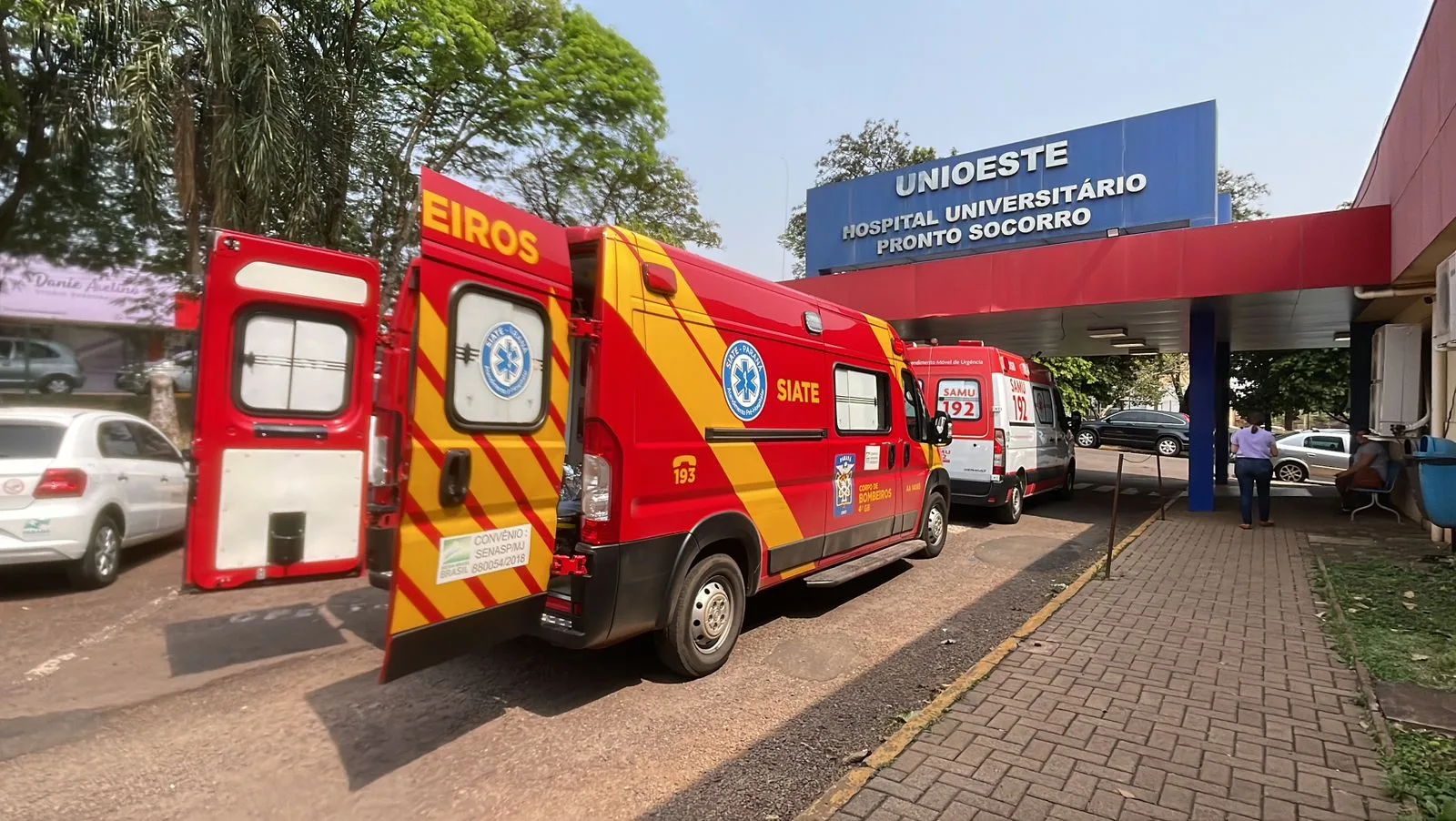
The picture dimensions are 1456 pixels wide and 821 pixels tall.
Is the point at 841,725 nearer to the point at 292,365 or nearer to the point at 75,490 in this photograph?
the point at 292,365

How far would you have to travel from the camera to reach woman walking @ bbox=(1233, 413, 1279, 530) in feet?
33.2

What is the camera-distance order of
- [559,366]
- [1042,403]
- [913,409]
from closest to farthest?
[559,366], [913,409], [1042,403]

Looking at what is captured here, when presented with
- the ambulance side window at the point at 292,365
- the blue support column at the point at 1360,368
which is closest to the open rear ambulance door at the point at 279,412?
the ambulance side window at the point at 292,365

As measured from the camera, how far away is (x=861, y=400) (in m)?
6.58

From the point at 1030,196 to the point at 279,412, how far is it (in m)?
13.0

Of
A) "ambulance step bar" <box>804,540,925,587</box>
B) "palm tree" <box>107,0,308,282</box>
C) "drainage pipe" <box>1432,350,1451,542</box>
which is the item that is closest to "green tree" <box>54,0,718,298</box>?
"palm tree" <box>107,0,308,282</box>

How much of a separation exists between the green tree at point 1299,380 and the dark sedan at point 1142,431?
217cm

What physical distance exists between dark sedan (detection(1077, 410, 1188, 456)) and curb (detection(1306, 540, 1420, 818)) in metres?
20.5

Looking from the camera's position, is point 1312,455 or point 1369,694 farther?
point 1312,455

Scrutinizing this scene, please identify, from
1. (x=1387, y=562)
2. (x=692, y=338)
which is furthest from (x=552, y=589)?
(x=1387, y=562)

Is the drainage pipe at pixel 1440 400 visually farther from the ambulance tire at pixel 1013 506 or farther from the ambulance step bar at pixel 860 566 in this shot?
the ambulance step bar at pixel 860 566

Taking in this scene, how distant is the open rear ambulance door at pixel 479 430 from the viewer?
3.11 meters

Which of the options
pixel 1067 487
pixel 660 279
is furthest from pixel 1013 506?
pixel 660 279

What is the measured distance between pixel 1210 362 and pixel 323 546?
42.1 feet
